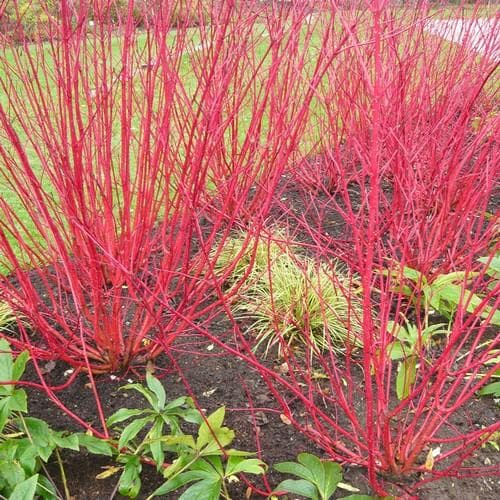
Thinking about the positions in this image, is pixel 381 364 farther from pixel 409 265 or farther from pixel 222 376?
pixel 409 265

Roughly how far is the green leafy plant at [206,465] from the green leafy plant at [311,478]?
75 mm

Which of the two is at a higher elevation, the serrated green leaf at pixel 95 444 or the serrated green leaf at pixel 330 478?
the serrated green leaf at pixel 330 478

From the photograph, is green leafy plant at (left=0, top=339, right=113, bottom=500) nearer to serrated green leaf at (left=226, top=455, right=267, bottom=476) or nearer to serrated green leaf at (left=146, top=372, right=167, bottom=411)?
serrated green leaf at (left=146, top=372, right=167, bottom=411)

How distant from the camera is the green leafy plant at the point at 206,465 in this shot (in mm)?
1434

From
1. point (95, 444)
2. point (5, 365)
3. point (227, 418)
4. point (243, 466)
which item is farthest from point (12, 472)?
point (227, 418)

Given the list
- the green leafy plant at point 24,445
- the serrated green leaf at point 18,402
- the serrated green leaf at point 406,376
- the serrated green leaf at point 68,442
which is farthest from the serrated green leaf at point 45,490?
the serrated green leaf at point 406,376

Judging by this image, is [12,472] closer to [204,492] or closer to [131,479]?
[131,479]

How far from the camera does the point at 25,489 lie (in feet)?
4.52

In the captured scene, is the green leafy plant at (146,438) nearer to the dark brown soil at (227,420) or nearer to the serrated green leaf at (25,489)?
the dark brown soil at (227,420)

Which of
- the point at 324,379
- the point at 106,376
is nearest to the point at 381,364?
the point at 324,379

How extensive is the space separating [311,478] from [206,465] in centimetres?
29

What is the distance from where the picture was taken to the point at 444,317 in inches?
101

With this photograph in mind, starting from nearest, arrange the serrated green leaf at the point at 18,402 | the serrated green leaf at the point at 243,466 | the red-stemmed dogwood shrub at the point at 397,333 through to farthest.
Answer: the red-stemmed dogwood shrub at the point at 397,333, the serrated green leaf at the point at 243,466, the serrated green leaf at the point at 18,402

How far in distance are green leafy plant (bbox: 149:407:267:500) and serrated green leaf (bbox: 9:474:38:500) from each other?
299 mm
